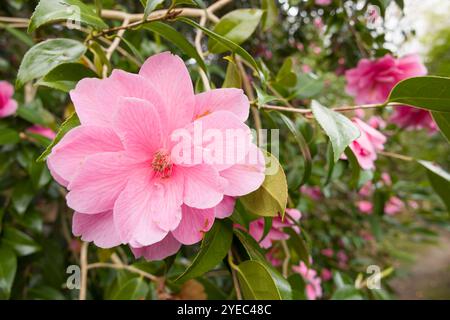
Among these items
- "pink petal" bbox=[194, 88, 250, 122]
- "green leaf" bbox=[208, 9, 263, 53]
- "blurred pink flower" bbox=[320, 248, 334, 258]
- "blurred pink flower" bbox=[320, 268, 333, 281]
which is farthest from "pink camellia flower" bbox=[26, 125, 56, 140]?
"blurred pink flower" bbox=[320, 248, 334, 258]

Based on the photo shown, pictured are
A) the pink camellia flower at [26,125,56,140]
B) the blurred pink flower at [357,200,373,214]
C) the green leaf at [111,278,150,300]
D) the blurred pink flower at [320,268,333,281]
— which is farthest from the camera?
the blurred pink flower at [357,200,373,214]

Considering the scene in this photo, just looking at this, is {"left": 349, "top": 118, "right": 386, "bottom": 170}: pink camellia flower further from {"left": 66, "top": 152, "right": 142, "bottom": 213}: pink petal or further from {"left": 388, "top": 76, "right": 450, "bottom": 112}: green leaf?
{"left": 66, "top": 152, "right": 142, "bottom": 213}: pink petal

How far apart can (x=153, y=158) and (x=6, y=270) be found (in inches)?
22.0

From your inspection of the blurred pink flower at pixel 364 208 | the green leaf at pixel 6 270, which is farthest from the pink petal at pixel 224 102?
the blurred pink flower at pixel 364 208

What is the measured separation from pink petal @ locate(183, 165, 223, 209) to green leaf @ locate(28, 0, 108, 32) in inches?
9.8

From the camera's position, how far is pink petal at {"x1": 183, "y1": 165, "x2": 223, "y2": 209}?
47 centimetres

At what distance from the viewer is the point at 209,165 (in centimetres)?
48

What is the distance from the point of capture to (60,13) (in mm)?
505

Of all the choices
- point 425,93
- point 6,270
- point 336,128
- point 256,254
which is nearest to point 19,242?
point 6,270

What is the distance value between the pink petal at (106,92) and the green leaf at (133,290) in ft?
1.54

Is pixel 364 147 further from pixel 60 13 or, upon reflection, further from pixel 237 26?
pixel 60 13

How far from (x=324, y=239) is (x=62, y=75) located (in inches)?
62.0
